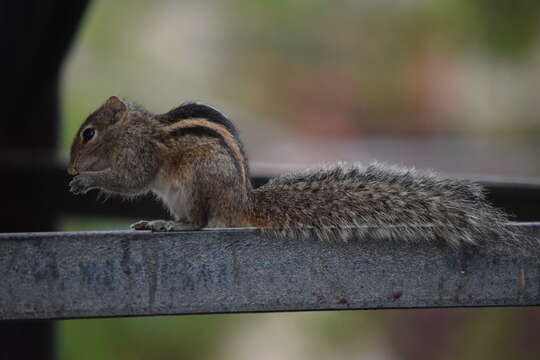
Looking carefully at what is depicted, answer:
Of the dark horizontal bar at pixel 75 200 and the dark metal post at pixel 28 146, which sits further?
the dark horizontal bar at pixel 75 200

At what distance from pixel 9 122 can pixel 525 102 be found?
4.70 meters

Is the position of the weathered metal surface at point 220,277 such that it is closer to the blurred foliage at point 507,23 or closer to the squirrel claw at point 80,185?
the squirrel claw at point 80,185

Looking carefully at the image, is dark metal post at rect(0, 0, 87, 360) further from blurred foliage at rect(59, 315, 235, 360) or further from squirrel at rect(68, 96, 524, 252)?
blurred foliage at rect(59, 315, 235, 360)

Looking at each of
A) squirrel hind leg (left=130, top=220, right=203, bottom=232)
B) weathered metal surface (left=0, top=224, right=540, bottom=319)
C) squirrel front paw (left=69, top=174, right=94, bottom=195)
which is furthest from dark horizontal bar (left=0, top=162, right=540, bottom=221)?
weathered metal surface (left=0, top=224, right=540, bottom=319)

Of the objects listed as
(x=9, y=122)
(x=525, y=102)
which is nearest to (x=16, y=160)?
(x=9, y=122)

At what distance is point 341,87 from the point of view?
7758 mm

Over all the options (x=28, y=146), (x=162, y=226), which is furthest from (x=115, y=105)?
(x=28, y=146)

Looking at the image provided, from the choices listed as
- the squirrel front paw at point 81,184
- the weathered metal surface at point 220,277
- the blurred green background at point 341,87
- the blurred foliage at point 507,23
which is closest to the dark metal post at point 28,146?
the squirrel front paw at point 81,184

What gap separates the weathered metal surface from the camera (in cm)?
188

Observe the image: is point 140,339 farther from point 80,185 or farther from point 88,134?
point 80,185

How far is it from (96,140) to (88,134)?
1.4 inches

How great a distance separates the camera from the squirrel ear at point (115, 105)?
3.08m

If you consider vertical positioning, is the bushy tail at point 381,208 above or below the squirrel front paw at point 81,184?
below

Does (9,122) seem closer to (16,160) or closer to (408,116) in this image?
(16,160)
